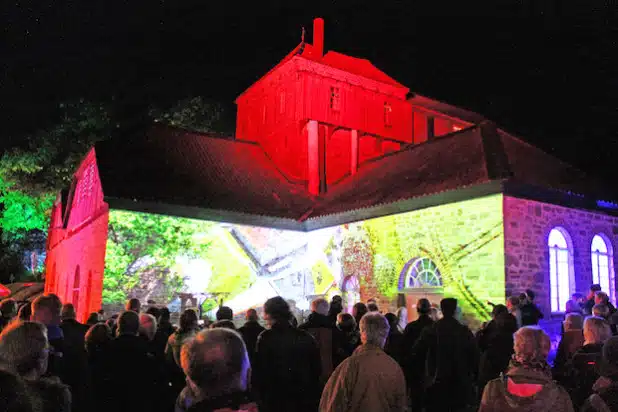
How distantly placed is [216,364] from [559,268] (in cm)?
1400

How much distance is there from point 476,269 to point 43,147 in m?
24.6

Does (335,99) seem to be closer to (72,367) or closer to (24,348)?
(72,367)

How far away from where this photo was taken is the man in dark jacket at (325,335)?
6.59m

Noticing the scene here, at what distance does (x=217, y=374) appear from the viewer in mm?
2459

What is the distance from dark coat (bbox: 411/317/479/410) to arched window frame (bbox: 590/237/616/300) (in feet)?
36.0

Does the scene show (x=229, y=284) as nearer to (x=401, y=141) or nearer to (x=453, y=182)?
(x=453, y=182)

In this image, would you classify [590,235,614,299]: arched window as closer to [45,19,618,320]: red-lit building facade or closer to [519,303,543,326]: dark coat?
[45,19,618,320]: red-lit building facade

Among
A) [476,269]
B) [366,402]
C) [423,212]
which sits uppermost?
[423,212]

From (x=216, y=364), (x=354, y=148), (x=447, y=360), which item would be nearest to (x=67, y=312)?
(x=447, y=360)

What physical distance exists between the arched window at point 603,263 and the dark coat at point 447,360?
11.0m

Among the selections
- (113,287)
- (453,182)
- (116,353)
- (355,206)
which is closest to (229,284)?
(113,287)

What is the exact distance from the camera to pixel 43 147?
29.4m

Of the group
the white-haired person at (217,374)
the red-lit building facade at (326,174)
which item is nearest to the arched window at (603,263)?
the red-lit building facade at (326,174)

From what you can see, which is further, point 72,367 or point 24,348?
point 72,367
